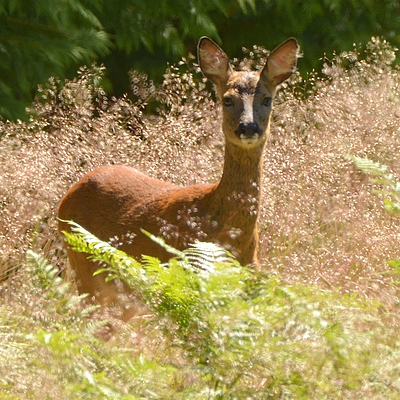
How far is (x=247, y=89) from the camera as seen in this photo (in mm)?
4641

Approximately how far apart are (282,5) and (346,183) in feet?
10.5

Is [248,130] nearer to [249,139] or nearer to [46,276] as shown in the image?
[249,139]

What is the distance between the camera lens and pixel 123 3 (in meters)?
7.21

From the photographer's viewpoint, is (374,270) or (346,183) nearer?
(374,270)

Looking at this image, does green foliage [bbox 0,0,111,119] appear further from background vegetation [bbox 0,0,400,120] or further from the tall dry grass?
the tall dry grass

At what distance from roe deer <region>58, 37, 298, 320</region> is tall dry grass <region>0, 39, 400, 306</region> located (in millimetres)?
296

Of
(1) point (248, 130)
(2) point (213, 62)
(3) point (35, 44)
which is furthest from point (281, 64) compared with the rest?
(3) point (35, 44)

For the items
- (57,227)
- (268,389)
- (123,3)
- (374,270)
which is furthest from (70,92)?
(268,389)

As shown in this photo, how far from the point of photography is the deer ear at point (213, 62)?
191 inches

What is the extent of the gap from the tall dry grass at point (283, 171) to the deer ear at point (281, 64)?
2.07ft

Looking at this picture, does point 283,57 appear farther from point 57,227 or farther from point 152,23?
point 152,23

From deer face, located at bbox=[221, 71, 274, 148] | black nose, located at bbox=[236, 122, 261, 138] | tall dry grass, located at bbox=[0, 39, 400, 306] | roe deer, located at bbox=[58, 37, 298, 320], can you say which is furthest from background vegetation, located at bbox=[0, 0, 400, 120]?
black nose, located at bbox=[236, 122, 261, 138]

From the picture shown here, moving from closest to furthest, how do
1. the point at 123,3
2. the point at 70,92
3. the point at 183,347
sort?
the point at 183,347 → the point at 70,92 → the point at 123,3

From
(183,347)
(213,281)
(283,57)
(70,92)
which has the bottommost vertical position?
(183,347)
